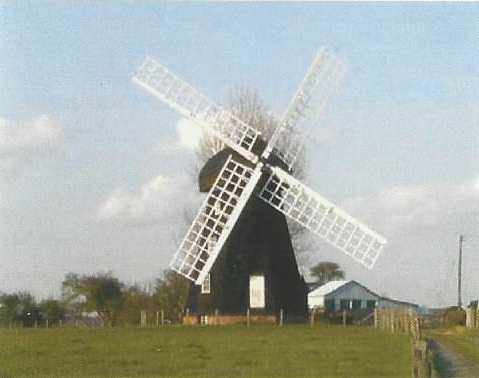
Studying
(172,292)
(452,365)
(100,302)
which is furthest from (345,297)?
(452,365)

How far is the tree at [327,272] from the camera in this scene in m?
33.4

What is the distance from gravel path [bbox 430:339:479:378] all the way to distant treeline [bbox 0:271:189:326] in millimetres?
9645

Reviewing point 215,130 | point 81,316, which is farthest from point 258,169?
point 81,316

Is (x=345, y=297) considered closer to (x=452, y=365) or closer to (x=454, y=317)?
(x=454, y=317)

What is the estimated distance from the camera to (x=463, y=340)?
27219 millimetres

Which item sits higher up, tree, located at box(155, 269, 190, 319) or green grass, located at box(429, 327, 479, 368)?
tree, located at box(155, 269, 190, 319)

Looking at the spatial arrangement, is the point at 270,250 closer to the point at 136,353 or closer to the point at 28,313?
the point at 28,313

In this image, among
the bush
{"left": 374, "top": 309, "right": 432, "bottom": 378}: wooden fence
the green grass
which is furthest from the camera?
the bush

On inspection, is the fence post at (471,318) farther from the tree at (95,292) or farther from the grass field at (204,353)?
the tree at (95,292)

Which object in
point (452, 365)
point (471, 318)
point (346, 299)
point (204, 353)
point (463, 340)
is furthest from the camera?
point (346, 299)

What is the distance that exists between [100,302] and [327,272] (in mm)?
8441

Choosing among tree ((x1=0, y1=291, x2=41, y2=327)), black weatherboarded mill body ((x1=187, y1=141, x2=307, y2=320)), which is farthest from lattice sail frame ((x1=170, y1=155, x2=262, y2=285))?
tree ((x1=0, y1=291, x2=41, y2=327))

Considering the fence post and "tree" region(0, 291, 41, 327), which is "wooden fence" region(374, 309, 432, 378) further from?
"tree" region(0, 291, 41, 327)

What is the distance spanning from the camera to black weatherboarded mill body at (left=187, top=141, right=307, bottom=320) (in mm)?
30266
